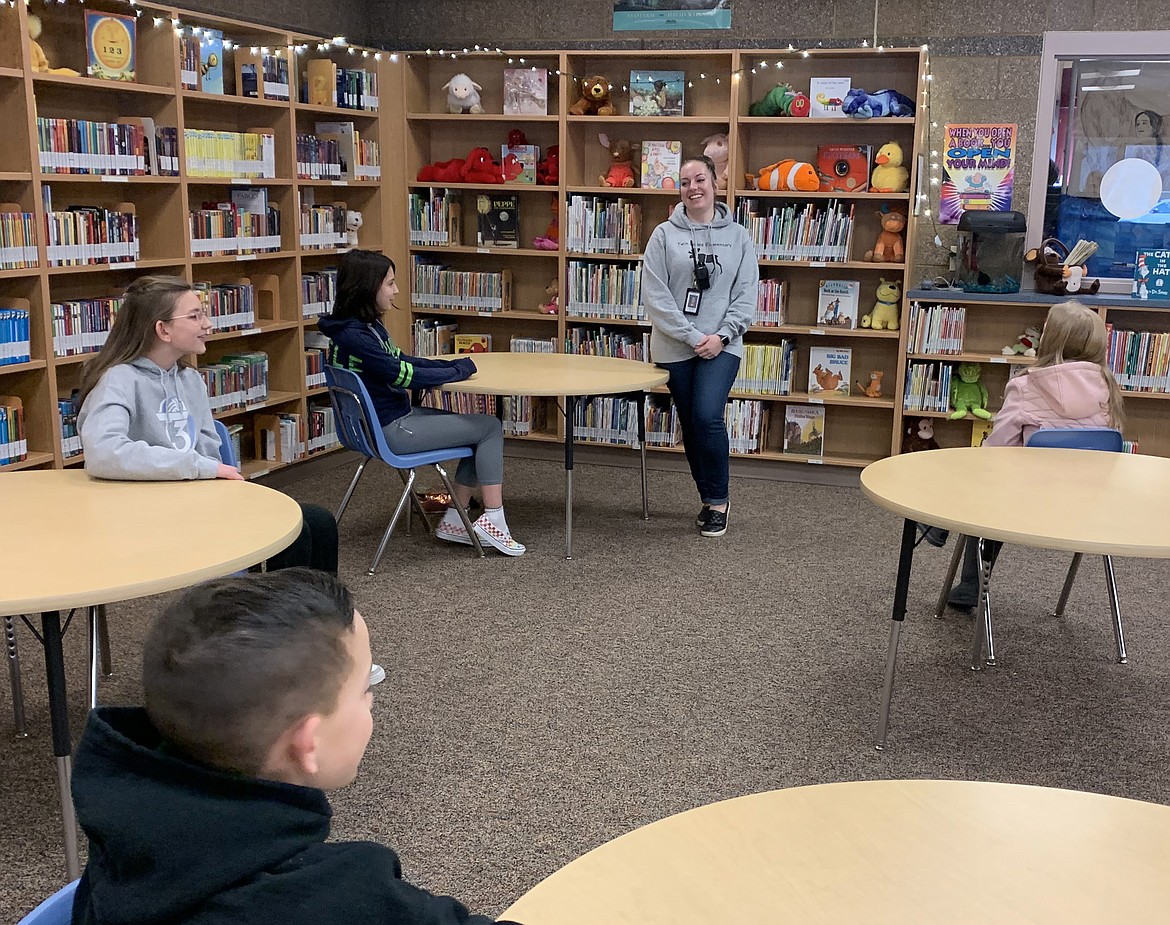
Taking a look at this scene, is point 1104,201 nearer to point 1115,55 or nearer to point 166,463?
point 1115,55

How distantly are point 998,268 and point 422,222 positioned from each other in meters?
3.05

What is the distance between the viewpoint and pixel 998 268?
5.48 metres

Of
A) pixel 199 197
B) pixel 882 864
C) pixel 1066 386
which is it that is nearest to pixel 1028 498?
pixel 1066 386

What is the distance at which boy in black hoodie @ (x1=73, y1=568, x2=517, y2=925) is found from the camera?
0.94 metres

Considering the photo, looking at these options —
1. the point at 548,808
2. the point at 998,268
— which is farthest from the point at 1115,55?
the point at 548,808

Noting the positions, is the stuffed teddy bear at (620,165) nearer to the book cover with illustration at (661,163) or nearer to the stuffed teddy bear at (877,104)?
the book cover with illustration at (661,163)

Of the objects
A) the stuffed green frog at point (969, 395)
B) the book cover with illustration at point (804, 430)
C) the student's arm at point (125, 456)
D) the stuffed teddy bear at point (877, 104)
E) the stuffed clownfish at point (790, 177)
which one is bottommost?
the book cover with illustration at point (804, 430)

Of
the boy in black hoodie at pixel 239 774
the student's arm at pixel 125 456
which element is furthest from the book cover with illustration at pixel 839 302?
the boy in black hoodie at pixel 239 774

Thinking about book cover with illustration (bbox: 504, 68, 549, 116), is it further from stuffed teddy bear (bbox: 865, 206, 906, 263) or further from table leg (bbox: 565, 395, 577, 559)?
table leg (bbox: 565, 395, 577, 559)

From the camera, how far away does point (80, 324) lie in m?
4.45

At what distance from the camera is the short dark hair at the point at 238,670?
1.00m

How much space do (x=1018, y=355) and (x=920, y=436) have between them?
2.06 feet

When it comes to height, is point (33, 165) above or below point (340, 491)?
above

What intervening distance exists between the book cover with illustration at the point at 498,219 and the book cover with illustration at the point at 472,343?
1.75 ft
